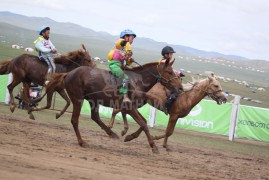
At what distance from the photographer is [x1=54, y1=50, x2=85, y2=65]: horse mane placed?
47.0 ft

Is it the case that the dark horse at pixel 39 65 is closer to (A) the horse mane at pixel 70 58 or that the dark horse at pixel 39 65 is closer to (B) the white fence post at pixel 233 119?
(A) the horse mane at pixel 70 58

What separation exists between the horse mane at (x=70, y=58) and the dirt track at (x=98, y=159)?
206 cm

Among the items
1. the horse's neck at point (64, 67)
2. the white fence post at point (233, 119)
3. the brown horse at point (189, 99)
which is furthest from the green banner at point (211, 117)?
the horse's neck at point (64, 67)

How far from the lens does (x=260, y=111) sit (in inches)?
731

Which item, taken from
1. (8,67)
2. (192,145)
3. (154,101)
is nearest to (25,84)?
(8,67)

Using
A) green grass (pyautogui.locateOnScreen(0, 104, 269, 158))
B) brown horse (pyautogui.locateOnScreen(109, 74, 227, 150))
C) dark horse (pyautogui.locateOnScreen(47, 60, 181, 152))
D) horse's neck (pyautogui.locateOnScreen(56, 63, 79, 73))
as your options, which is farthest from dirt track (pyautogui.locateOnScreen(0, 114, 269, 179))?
horse's neck (pyautogui.locateOnScreen(56, 63, 79, 73))

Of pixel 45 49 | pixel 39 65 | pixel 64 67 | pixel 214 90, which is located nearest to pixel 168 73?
pixel 214 90

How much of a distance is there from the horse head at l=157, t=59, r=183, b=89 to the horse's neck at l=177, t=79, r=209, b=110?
2.19 m

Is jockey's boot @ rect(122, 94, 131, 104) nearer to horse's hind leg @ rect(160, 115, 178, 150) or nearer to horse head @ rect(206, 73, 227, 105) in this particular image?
horse's hind leg @ rect(160, 115, 178, 150)

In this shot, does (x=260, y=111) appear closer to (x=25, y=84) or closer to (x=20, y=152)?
(x=25, y=84)

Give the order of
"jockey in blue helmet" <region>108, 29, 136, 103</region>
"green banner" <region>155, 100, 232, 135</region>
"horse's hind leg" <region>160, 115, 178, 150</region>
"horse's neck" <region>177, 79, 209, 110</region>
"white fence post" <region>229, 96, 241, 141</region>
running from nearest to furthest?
1. "jockey in blue helmet" <region>108, 29, 136, 103</region>
2. "horse's hind leg" <region>160, 115, 178, 150</region>
3. "horse's neck" <region>177, 79, 209, 110</region>
4. "white fence post" <region>229, 96, 241, 141</region>
5. "green banner" <region>155, 100, 232, 135</region>

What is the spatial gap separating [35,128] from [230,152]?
6.11 m

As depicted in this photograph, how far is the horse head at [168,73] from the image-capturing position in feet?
38.1

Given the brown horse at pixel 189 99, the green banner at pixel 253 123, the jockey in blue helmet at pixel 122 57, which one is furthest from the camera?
the green banner at pixel 253 123
